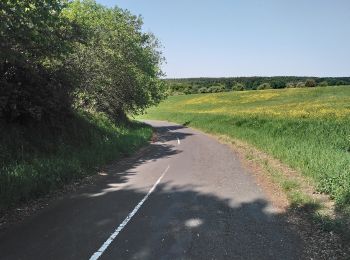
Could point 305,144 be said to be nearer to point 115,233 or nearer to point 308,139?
point 308,139

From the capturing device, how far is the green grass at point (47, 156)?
35.4 ft

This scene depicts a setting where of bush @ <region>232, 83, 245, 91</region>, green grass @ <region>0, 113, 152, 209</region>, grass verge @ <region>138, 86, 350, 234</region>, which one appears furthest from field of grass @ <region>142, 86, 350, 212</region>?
bush @ <region>232, 83, 245, 91</region>

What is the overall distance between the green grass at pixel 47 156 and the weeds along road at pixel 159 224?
873 millimetres

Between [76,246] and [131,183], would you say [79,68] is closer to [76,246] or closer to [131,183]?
[131,183]

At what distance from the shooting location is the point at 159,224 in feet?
27.1

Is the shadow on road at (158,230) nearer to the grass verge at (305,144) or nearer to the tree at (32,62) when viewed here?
the grass verge at (305,144)

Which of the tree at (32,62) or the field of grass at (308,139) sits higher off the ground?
the tree at (32,62)

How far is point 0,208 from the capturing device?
9.45 m

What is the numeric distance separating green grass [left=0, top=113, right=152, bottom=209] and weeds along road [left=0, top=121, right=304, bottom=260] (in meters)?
0.87

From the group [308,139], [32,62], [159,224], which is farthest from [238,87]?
[159,224]

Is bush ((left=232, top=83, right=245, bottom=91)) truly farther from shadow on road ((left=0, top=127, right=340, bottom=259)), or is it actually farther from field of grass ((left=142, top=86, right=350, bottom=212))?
shadow on road ((left=0, top=127, right=340, bottom=259))

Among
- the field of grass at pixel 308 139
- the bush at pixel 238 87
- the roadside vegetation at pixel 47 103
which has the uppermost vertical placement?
the roadside vegetation at pixel 47 103

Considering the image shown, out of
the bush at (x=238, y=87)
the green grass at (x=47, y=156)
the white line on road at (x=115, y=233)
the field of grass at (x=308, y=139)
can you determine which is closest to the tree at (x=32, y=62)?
the green grass at (x=47, y=156)

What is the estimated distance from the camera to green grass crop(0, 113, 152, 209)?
10.8m
